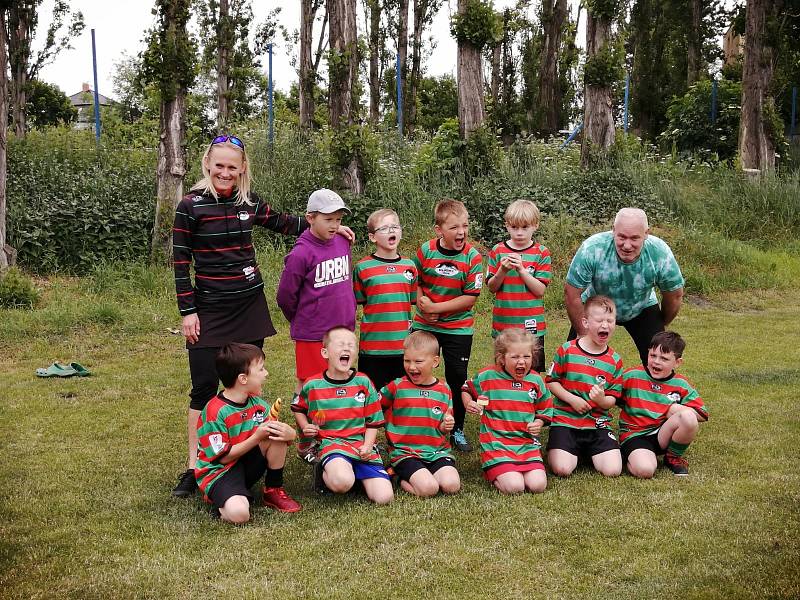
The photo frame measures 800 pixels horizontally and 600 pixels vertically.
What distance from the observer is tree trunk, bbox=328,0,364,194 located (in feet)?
35.3

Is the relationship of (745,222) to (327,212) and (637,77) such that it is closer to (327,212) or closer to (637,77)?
(327,212)

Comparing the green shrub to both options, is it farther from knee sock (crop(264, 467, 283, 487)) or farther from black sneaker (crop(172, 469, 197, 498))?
knee sock (crop(264, 467, 283, 487))

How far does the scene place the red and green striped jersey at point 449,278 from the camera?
5258mm

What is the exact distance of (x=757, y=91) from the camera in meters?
15.7

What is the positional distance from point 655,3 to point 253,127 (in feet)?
74.2

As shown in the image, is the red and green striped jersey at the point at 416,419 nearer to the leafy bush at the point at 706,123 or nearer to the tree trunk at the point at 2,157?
the tree trunk at the point at 2,157

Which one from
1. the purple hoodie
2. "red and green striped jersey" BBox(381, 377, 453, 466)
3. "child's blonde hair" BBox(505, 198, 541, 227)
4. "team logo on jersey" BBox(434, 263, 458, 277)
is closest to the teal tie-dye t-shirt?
"child's blonde hair" BBox(505, 198, 541, 227)

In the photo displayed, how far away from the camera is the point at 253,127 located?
13.4m

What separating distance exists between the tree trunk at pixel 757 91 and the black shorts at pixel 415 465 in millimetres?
13143

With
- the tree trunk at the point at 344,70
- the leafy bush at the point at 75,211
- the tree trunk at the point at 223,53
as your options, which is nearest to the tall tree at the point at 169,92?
the leafy bush at the point at 75,211

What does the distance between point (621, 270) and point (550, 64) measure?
23.8 meters

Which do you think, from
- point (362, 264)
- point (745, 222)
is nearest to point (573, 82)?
point (745, 222)

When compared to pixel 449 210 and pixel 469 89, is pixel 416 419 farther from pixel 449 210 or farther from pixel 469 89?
pixel 469 89

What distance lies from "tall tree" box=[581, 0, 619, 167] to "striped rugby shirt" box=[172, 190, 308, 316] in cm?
940
